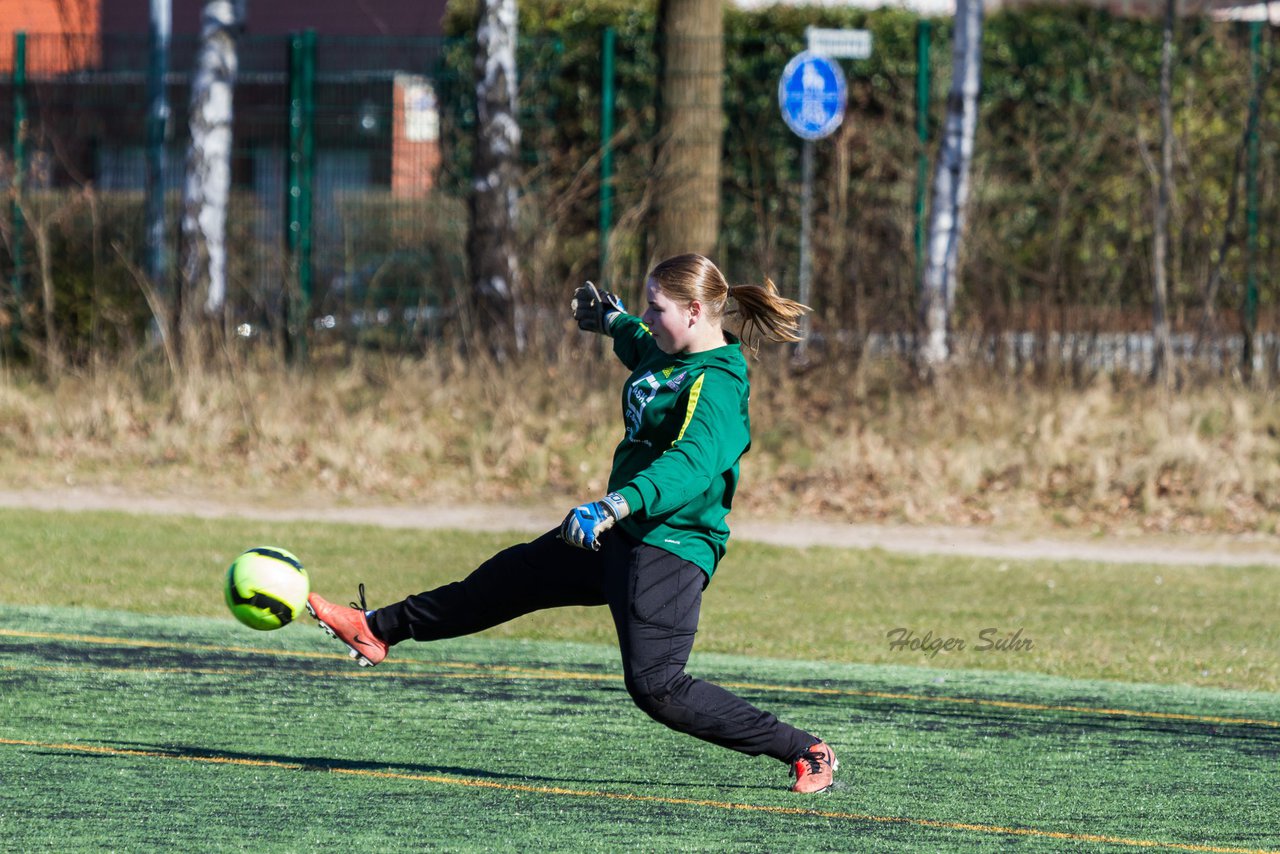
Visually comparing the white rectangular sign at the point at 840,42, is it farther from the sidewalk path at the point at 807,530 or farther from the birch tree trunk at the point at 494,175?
the sidewalk path at the point at 807,530

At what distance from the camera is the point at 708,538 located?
5.65 m

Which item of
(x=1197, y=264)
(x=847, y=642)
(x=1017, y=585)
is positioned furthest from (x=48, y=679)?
(x=1197, y=264)

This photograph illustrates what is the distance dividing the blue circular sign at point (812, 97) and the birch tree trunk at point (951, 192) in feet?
3.14

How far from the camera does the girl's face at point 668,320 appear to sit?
18.3ft

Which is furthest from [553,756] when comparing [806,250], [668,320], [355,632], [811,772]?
[806,250]

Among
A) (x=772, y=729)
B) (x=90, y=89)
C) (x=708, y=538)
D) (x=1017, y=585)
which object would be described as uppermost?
(x=90, y=89)

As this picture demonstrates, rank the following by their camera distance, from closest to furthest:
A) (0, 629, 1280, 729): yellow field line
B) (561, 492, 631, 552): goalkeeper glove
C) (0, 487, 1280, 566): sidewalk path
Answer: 1. (561, 492, 631, 552): goalkeeper glove
2. (0, 629, 1280, 729): yellow field line
3. (0, 487, 1280, 566): sidewalk path

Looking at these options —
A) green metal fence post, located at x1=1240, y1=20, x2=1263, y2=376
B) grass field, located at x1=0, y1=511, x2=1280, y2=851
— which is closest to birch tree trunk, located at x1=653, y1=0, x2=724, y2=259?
green metal fence post, located at x1=1240, y1=20, x2=1263, y2=376

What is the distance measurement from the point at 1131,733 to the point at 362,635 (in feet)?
10.4

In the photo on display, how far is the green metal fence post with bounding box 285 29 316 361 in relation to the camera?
16.3 m

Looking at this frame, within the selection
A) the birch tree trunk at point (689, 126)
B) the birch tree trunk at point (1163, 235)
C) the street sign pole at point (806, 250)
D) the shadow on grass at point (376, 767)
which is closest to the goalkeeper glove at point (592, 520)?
the shadow on grass at point (376, 767)

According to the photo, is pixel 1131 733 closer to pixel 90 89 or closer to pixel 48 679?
pixel 48 679

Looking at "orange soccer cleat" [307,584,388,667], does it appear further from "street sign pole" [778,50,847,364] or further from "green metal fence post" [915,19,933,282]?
"green metal fence post" [915,19,933,282]

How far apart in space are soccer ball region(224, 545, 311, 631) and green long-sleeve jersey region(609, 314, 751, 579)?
1.16 meters
